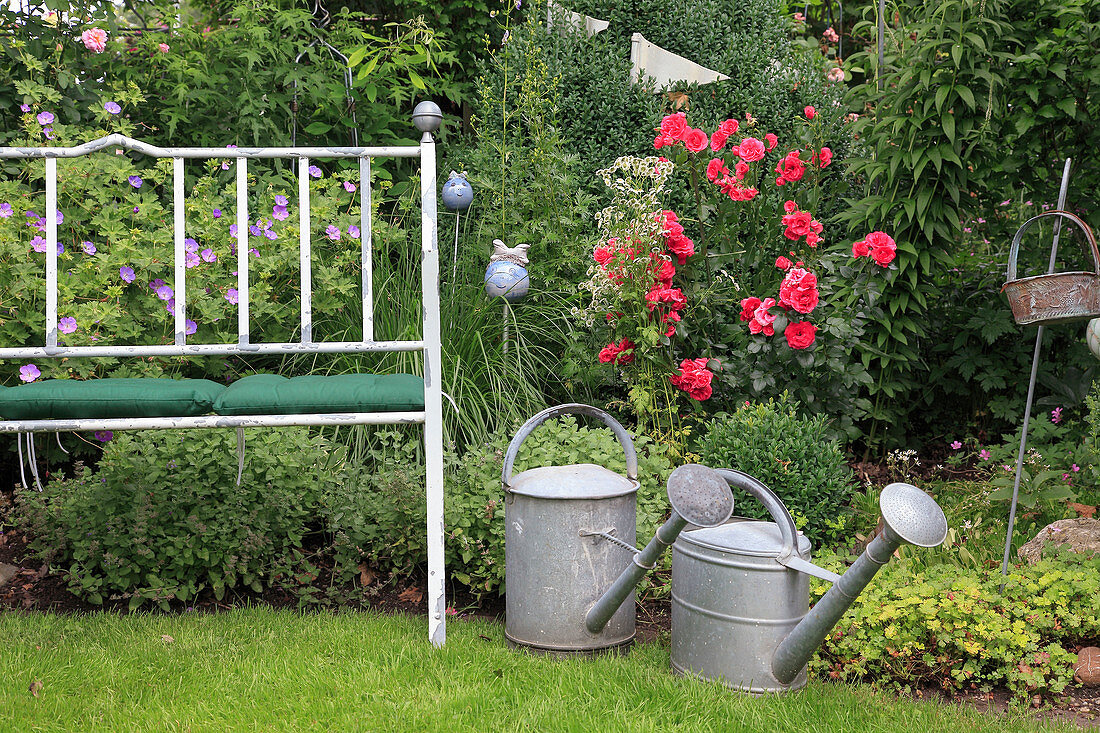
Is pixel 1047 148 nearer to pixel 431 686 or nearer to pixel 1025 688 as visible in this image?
pixel 1025 688

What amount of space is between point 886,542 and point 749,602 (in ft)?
1.46

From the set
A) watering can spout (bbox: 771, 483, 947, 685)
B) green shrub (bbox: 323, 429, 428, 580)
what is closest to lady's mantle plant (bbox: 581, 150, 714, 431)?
green shrub (bbox: 323, 429, 428, 580)

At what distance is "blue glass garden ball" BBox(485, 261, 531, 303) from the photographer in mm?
3367

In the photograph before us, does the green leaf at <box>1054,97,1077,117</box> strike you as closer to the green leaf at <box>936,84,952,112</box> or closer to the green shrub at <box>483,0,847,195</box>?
the green leaf at <box>936,84,952,112</box>

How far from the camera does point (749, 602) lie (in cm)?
193

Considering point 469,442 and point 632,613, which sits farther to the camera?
point 469,442

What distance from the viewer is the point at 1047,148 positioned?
11.9ft

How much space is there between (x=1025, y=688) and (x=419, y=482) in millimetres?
1747

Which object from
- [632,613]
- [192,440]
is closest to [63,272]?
[192,440]

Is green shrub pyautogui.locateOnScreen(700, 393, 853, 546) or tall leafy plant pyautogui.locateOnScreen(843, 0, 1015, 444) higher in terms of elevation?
tall leafy plant pyautogui.locateOnScreen(843, 0, 1015, 444)

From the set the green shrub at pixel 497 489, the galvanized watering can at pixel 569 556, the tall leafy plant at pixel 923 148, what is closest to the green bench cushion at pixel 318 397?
the galvanized watering can at pixel 569 556

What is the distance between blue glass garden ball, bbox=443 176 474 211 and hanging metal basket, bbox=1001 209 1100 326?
203 centimetres

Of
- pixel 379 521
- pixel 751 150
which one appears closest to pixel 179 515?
pixel 379 521

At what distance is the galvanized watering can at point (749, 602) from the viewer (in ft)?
6.26
